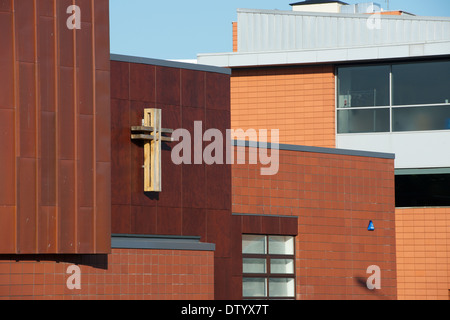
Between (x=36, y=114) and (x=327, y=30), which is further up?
(x=327, y=30)

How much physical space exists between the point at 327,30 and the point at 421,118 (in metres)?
3.97

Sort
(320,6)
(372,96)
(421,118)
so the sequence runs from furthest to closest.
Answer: (320,6) → (372,96) → (421,118)

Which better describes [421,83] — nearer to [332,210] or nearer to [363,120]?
[363,120]

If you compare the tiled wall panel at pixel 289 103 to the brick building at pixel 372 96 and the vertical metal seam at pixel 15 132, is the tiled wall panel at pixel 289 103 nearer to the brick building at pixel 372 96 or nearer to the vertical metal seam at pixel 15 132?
the brick building at pixel 372 96

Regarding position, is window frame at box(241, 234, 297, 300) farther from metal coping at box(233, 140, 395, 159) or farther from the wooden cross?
the wooden cross

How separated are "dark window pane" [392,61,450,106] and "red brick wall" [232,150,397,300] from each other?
4.04 meters

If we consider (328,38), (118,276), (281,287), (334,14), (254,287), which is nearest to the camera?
(118,276)

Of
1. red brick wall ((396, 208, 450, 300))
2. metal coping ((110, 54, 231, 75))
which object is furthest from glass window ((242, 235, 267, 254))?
red brick wall ((396, 208, 450, 300))

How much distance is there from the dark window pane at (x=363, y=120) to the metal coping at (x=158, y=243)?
30.5 ft

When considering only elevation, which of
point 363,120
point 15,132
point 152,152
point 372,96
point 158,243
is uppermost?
point 372,96

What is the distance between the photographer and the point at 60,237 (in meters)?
14.3

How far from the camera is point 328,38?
88.2ft

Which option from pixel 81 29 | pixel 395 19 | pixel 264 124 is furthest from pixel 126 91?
pixel 395 19

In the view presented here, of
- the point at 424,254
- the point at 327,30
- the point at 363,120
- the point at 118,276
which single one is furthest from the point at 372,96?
the point at 118,276
